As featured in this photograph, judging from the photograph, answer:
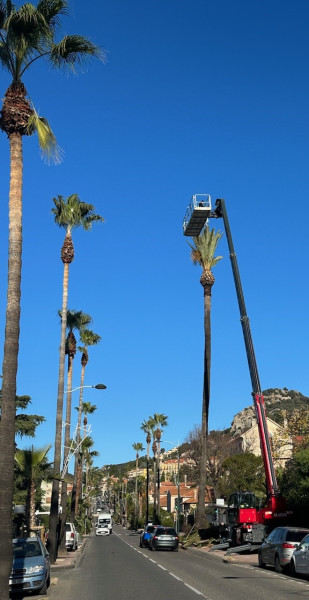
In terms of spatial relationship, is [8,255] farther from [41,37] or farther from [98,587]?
[98,587]

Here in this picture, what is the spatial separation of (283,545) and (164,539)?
19.3 meters

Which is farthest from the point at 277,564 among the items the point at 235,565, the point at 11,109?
the point at 11,109

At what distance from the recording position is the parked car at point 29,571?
16.5 metres

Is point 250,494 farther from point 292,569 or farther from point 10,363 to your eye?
point 10,363

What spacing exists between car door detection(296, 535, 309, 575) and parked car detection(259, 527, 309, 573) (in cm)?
132

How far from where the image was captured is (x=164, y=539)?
130ft

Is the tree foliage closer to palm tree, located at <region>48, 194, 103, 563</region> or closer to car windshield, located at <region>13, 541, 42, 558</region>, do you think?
palm tree, located at <region>48, 194, 103, 563</region>

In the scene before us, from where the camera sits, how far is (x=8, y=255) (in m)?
14.4

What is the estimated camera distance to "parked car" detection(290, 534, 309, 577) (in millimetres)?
18938

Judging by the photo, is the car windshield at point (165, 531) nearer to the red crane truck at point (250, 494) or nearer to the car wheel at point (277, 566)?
the red crane truck at point (250, 494)

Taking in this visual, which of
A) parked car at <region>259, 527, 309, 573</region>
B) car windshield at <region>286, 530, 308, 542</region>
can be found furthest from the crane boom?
car windshield at <region>286, 530, 308, 542</region>

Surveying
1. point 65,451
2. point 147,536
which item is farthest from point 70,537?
point 147,536

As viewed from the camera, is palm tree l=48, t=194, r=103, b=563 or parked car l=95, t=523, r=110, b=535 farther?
parked car l=95, t=523, r=110, b=535

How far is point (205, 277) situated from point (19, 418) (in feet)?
59.0
